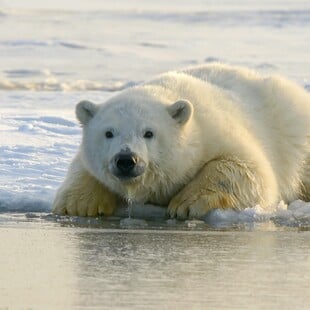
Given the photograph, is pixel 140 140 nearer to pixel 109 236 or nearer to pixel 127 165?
pixel 127 165

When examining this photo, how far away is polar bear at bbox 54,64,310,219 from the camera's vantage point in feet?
22.8

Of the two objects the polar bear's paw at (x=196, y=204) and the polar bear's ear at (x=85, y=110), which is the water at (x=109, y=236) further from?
the polar bear's ear at (x=85, y=110)

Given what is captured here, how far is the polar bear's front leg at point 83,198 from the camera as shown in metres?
7.19

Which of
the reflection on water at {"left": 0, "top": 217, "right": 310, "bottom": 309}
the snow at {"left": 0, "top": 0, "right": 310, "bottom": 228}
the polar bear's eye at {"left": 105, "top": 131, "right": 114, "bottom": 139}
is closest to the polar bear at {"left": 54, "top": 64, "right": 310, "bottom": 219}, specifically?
the polar bear's eye at {"left": 105, "top": 131, "right": 114, "bottom": 139}

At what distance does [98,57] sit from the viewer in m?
18.0

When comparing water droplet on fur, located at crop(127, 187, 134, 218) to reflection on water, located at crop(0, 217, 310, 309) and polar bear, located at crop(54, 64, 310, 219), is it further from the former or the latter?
reflection on water, located at crop(0, 217, 310, 309)

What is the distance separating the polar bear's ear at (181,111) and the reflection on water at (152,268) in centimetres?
94

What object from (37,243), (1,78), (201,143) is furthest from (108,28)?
(37,243)

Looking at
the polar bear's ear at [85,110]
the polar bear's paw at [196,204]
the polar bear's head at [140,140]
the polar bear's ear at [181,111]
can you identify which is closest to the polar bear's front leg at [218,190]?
the polar bear's paw at [196,204]

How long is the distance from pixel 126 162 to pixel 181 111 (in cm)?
61

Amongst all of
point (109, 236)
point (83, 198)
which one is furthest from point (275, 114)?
point (109, 236)

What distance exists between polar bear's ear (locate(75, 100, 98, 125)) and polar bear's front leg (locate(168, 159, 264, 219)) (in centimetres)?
73

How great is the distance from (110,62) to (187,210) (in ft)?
35.3

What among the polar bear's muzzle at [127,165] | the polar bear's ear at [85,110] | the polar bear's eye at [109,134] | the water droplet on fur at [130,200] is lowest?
the water droplet on fur at [130,200]
